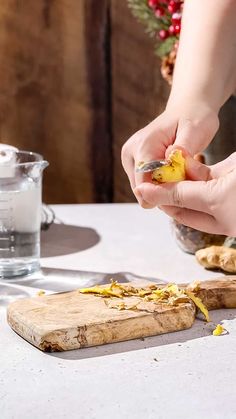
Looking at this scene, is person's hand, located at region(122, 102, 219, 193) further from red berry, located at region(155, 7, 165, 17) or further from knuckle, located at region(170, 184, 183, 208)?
red berry, located at region(155, 7, 165, 17)

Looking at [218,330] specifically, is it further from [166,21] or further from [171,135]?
[166,21]

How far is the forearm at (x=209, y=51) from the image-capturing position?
1258 millimetres

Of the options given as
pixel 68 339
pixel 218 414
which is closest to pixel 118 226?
pixel 68 339

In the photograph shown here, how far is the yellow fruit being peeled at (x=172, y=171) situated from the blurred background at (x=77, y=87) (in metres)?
0.83

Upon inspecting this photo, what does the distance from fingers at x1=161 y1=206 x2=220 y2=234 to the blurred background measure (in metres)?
0.84

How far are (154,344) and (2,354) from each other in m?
0.16

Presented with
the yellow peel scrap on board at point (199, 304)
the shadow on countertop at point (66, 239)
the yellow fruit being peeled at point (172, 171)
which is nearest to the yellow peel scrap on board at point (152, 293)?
the yellow peel scrap on board at point (199, 304)

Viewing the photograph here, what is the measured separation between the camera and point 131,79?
1968 mm

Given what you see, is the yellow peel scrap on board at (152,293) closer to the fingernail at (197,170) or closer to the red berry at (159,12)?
the fingernail at (197,170)

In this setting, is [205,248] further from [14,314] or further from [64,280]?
[14,314]

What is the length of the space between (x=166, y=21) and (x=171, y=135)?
0.28 meters

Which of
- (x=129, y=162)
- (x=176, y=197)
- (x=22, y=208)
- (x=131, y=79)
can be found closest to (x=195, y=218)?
(x=176, y=197)

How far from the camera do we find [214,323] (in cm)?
108

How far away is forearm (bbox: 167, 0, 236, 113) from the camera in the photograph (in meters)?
1.26
